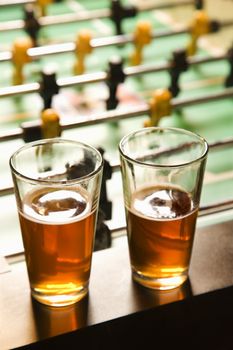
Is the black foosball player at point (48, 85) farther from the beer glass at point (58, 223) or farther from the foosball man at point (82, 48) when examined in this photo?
the beer glass at point (58, 223)

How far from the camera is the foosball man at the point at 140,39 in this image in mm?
2000

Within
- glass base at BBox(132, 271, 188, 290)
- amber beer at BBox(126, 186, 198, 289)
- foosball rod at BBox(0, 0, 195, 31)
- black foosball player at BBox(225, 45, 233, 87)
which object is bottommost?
black foosball player at BBox(225, 45, 233, 87)

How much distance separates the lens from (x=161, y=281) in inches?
33.0

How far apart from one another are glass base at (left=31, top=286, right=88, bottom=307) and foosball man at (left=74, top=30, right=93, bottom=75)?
1.19 metres

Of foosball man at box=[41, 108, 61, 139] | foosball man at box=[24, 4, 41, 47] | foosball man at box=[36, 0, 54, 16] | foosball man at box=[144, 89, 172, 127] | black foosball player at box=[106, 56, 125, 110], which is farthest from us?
foosball man at box=[36, 0, 54, 16]

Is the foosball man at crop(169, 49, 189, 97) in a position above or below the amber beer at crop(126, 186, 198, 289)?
below

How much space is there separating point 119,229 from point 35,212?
40 centimetres

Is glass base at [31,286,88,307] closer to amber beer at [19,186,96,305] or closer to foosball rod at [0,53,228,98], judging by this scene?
amber beer at [19,186,96,305]

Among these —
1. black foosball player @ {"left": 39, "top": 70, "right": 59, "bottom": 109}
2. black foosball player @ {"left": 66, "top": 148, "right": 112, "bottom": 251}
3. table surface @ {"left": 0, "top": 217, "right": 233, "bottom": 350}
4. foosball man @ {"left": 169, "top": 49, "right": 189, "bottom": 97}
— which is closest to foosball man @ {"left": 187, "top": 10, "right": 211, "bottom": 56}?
foosball man @ {"left": 169, "top": 49, "right": 189, "bottom": 97}

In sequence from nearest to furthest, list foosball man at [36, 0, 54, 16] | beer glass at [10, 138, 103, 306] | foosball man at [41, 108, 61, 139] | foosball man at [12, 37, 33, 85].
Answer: beer glass at [10, 138, 103, 306]
foosball man at [41, 108, 61, 139]
foosball man at [12, 37, 33, 85]
foosball man at [36, 0, 54, 16]

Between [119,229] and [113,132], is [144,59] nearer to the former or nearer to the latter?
[113,132]

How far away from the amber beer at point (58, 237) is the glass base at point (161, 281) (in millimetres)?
84

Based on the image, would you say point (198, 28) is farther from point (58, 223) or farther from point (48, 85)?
point (58, 223)

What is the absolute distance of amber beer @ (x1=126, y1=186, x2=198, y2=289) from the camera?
790 mm
